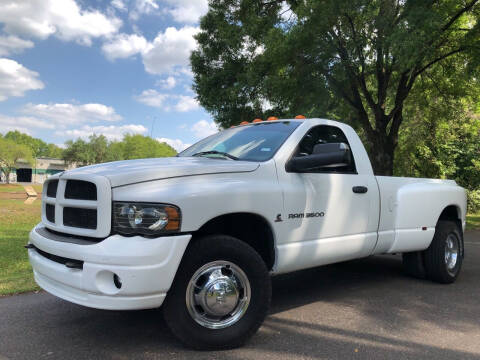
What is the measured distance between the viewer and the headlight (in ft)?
9.22

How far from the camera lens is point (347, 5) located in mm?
10508

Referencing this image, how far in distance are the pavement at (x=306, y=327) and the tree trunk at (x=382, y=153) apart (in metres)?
8.99

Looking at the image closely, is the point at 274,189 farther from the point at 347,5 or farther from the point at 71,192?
the point at 347,5

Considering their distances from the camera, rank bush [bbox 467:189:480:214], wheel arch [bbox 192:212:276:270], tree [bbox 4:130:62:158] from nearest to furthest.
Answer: wheel arch [bbox 192:212:276:270]
bush [bbox 467:189:480:214]
tree [bbox 4:130:62:158]

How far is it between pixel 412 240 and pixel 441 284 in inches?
35.8

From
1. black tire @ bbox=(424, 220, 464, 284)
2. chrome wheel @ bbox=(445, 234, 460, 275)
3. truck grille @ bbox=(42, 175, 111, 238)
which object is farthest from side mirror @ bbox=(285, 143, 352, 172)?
chrome wheel @ bbox=(445, 234, 460, 275)

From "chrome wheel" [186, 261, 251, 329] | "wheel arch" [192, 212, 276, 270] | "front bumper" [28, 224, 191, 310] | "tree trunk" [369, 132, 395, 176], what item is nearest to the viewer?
"front bumper" [28, 224, 191, 310]

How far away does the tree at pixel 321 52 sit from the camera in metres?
10.7

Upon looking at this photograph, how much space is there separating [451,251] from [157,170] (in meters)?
4.41

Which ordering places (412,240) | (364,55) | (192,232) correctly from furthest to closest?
1. (364,55)
2. (412,240)
3. (192,232)

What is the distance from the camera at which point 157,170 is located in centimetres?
301

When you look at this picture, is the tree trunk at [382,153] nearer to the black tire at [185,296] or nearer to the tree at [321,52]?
the tree at [321,52]

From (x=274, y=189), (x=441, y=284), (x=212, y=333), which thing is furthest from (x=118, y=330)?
(x=441, y=284)

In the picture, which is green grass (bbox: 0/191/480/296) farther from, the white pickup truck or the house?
the house
